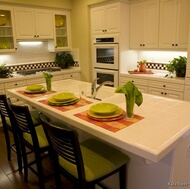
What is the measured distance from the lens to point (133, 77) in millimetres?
3818

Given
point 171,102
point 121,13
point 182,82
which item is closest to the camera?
point 171,102

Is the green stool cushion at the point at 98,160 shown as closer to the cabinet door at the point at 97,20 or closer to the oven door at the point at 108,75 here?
the oven door at the point at 108,75

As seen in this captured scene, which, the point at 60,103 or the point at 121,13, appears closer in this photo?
the point at 60,103

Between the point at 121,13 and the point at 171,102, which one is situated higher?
the point at 121,13

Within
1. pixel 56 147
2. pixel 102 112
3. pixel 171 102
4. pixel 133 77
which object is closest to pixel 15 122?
pixel 56 147

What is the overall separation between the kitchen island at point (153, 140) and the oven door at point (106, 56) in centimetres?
219

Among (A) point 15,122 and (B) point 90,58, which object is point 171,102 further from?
(B) point 90,58

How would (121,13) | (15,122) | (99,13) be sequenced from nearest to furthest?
1. (15,122)
2. (121,13)
3. (99,13)

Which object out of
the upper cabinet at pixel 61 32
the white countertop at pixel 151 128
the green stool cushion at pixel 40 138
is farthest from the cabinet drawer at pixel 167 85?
the upper cabinet at pixel 61 32

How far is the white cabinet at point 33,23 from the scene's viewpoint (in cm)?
405

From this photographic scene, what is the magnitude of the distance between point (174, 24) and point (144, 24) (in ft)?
1.94

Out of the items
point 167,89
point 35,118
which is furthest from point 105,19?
point 35,118

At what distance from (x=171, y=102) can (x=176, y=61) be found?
1.71 metres

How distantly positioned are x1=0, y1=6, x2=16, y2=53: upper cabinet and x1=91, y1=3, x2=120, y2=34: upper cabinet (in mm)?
1633
